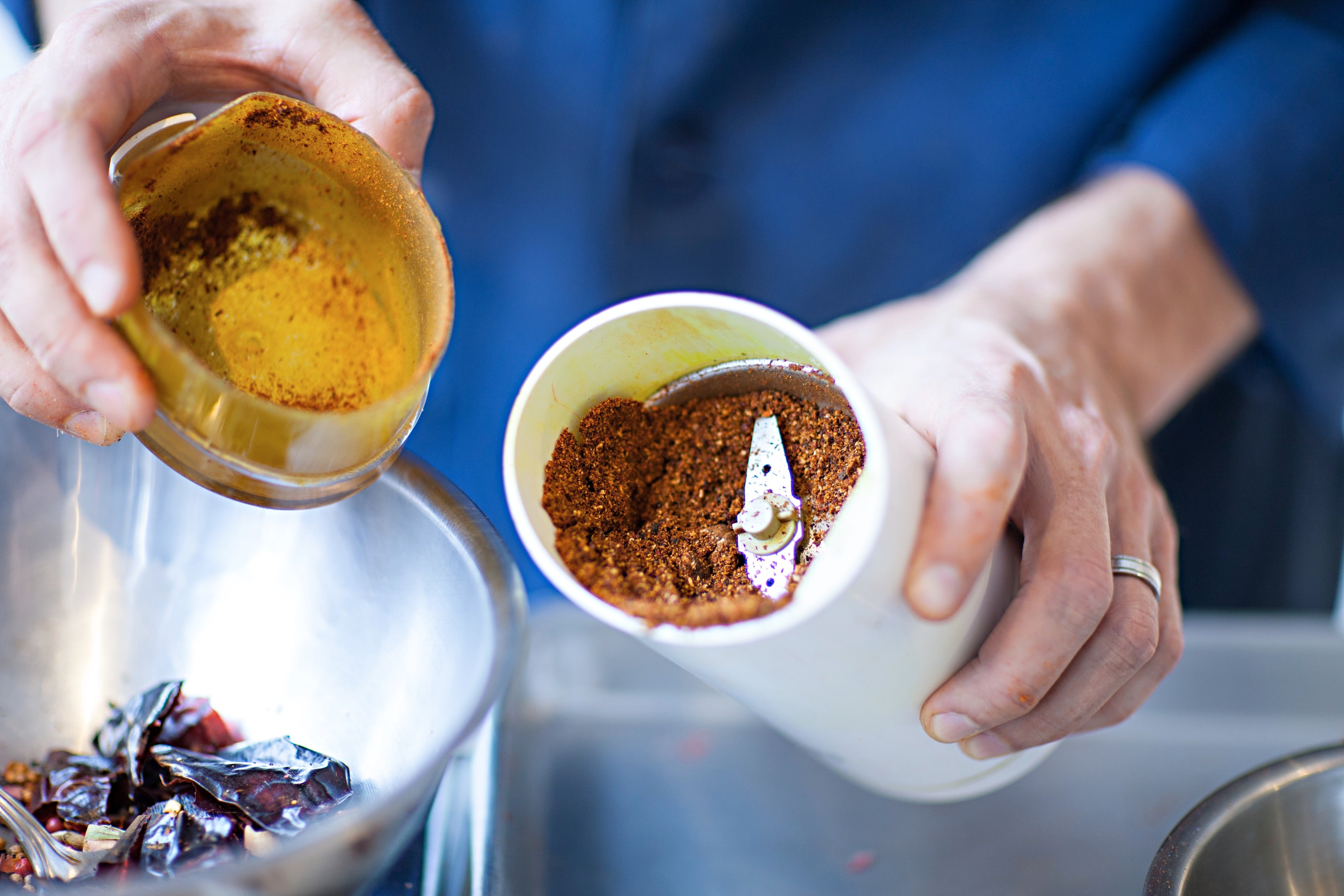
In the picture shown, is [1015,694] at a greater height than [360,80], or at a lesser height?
lesser

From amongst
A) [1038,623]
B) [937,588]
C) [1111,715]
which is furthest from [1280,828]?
[937,588]

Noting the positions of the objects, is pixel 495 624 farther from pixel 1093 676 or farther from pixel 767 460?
pixel 1093 676

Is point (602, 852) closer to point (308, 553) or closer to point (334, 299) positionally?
point (308, 553)

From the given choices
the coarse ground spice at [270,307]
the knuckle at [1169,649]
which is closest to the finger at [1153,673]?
the knuckle at [1169,649]

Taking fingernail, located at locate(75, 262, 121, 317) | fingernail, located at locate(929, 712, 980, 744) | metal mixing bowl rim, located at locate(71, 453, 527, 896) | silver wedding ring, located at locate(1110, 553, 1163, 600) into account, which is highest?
fingernail, located at locate(75, 262, 121, 317)

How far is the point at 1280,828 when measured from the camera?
1.68ft

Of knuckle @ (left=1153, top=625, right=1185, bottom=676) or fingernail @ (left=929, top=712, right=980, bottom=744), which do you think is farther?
knuckle @ (left=1153, top=625, right=1185, bottom=676)

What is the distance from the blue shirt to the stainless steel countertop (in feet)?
1.28

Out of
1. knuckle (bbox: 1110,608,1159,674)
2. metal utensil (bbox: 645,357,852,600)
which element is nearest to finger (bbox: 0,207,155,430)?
metal utensil (bbox: 645,357,852,600)

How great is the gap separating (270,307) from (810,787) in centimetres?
52

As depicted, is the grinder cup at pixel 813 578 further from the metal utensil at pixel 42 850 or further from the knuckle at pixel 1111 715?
the metal utensil at pixel 42 850

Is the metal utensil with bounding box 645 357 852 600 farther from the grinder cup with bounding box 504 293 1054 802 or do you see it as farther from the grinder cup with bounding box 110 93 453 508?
the grinder cup with bounding box 110 93 453 508

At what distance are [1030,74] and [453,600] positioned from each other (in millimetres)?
847

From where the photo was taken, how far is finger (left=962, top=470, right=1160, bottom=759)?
52cm
